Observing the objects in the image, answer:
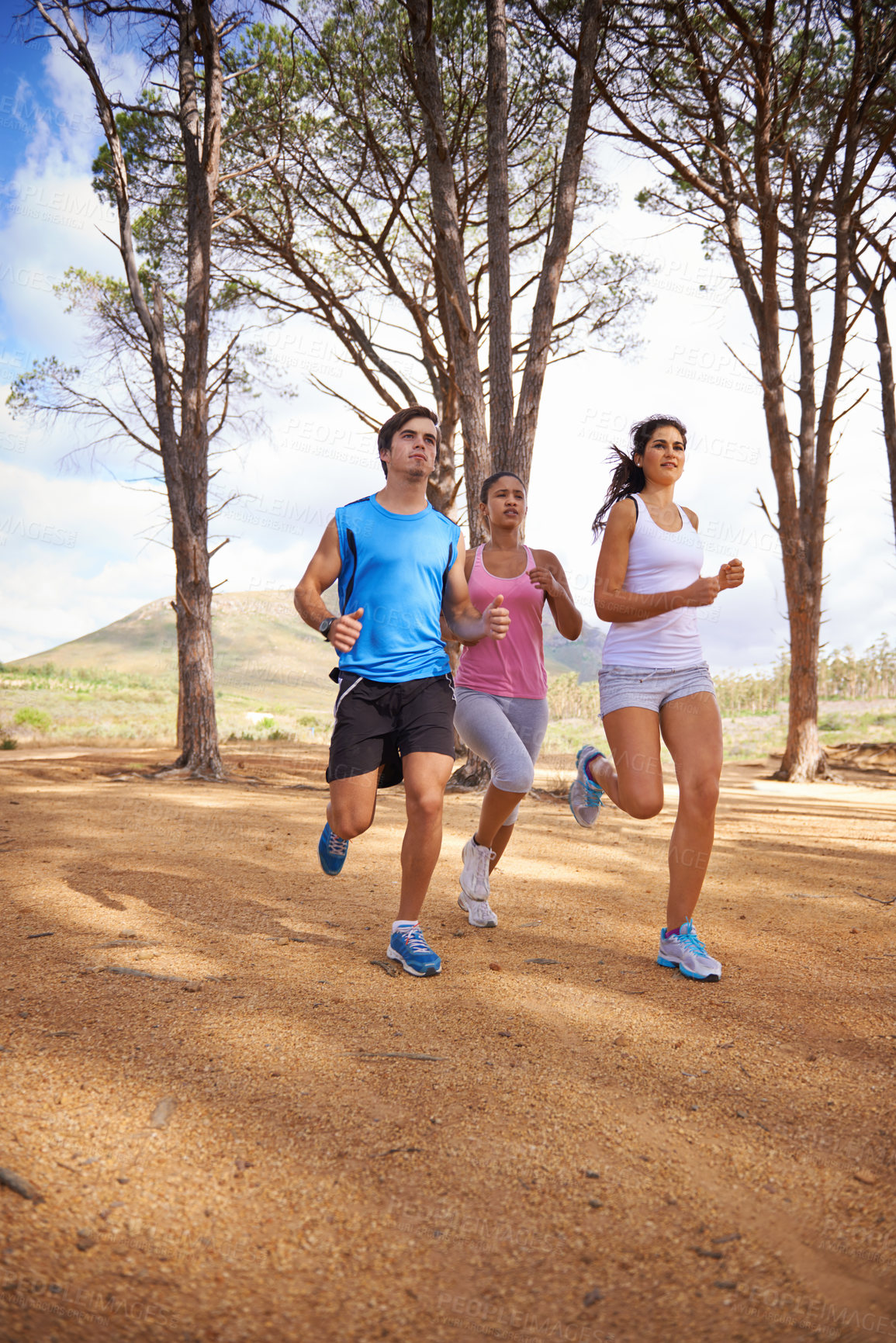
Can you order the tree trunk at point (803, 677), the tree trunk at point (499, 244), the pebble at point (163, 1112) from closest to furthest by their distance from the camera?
the pebble at point (163, 1112) → the tree trunk at point (499, 244) → the tree trunk at point (803, 677)

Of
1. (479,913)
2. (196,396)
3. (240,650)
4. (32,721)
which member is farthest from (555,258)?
(240,650)

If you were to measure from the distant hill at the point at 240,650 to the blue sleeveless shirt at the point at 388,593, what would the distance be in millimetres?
88378

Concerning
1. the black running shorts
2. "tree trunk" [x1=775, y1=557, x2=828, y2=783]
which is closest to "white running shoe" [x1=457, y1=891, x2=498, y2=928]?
the black running shorts

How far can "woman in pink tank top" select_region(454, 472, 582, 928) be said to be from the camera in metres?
3.72

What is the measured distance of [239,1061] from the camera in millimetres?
2314

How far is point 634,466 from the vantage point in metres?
3.64

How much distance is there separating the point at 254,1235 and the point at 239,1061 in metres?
0.74

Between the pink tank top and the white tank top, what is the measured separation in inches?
19.8

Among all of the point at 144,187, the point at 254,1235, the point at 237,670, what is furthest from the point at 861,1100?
the point at 237,670

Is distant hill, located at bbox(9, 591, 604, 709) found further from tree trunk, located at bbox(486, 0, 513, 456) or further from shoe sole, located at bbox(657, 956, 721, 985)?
shoe sole, located at bbox(657, 956, 721, 985)

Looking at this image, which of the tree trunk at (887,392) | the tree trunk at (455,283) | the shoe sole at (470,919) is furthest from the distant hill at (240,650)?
the shoe sole at (470,919)

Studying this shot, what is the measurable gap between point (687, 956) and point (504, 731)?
1.13 m

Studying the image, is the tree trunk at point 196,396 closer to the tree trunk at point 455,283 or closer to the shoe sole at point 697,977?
the tree trunk at point 455,283

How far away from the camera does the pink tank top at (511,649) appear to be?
3.80 meters
